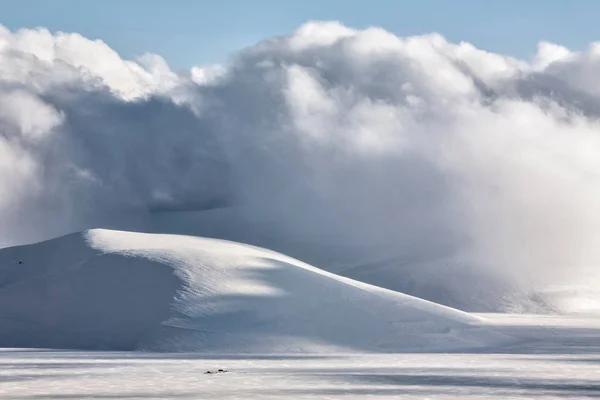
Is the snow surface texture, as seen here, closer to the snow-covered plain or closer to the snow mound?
the snow-covered plain

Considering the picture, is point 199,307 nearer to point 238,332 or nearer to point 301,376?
point 238,332

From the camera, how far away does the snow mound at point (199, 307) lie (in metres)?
61.2

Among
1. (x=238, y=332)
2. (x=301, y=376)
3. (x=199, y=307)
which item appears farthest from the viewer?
(x=199, y=307)

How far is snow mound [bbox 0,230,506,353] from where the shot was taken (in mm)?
A: 61219

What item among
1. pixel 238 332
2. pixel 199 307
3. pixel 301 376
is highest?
pixel 199 307

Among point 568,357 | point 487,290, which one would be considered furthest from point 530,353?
point 487,290

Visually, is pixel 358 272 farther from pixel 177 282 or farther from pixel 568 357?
pixel 568 357

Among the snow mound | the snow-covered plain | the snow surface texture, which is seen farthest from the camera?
the snow mound

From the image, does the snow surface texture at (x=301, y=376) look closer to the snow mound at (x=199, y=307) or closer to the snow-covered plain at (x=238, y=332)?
the snow-covered plain at (x=238, y=332)

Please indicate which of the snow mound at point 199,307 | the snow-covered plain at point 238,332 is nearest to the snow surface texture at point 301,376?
the snow-covered plain at point 238,332

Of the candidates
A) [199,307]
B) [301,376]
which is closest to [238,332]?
[199,307]

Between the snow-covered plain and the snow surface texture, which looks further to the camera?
the snow-covered plain

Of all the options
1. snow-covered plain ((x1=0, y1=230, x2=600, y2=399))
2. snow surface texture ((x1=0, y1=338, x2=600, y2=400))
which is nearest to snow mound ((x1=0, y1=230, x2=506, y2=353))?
snow-covered plain ((x1=0, y1=230, x2=600, y2=399))

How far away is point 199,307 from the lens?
64.4 metres
